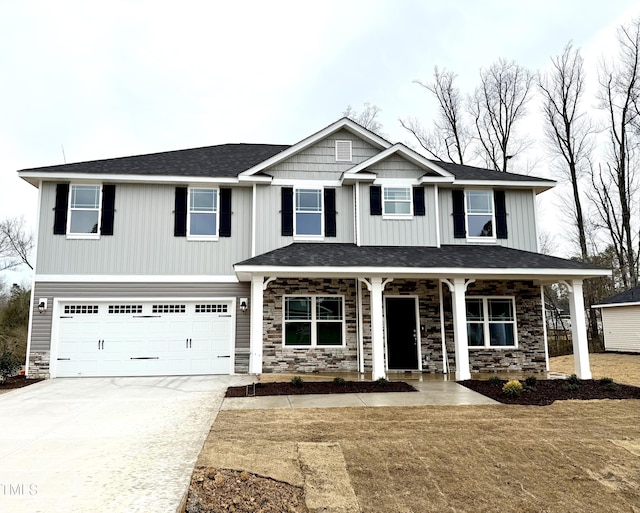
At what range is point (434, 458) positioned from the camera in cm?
567

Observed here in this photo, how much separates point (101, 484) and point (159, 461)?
0.81 m

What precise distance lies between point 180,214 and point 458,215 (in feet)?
27.9

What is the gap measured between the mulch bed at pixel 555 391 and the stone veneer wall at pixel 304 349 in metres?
3.29

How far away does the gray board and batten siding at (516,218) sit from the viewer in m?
14.1

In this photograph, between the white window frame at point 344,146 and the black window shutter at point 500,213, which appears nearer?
the white window frame at point 344,146

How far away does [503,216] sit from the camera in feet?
46.9

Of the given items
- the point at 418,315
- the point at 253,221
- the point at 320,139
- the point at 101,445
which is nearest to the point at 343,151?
the point at 320,139

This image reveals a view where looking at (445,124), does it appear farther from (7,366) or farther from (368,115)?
(7,366)

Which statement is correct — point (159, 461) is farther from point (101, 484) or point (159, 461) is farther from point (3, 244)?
point (3, 244)

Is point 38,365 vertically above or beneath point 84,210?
beneath

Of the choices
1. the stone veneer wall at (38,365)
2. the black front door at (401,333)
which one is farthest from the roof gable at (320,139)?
the stone veneer wall at (38,365)

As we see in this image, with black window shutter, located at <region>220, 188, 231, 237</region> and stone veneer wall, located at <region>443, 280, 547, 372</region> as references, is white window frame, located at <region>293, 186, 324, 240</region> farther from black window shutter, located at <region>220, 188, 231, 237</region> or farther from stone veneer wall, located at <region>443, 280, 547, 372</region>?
stone veneer wall, located at <region>443, 280, 547, 372</region>

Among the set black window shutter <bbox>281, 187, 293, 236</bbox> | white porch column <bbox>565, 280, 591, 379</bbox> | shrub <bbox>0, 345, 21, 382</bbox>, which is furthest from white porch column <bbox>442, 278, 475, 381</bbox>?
shrub <bbox>0, 345, 21, 382</bbox>

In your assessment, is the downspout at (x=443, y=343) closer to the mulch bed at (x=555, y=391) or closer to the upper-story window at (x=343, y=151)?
the mulch bed at (x=555, y=391)
